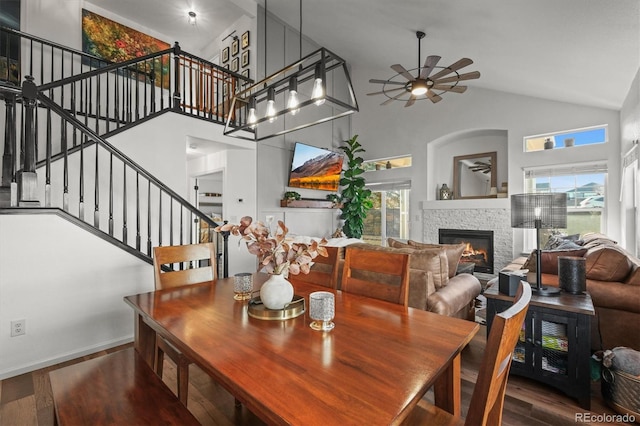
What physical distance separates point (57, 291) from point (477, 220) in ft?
20.1

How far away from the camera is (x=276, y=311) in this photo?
4.70 feet

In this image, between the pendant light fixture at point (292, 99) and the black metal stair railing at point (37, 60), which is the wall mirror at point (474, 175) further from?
the black metal stair railing at point (37, 60)

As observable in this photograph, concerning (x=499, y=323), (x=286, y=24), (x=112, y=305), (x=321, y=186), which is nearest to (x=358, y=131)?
(x=321, y=186)

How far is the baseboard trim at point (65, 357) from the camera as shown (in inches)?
87.7

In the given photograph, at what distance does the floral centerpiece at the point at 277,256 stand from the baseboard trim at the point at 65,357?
2111mm

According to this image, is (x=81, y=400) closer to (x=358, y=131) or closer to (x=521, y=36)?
(x=521, y=36)

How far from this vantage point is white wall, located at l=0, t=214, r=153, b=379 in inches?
87.3

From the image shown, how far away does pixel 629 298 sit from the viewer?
2.22 m

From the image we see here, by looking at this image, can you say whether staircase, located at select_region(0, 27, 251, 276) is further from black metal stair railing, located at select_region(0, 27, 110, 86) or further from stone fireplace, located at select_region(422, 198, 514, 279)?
stone fireplace, located at select_region(422, 198, 514, 279)

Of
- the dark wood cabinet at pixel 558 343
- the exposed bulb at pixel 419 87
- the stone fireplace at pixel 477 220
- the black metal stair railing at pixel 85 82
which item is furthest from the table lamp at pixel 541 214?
the stone fireplace at pixel 477 220

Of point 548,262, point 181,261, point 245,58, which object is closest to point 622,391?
point 548,262

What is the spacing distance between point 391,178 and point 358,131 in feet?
5.03

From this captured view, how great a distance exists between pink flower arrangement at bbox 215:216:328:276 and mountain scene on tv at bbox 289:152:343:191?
453 cm

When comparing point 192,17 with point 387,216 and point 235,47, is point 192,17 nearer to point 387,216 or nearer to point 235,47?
point 235,47
